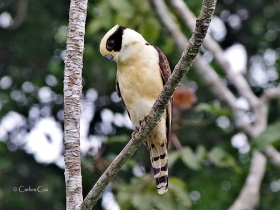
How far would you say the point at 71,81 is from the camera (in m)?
3.81

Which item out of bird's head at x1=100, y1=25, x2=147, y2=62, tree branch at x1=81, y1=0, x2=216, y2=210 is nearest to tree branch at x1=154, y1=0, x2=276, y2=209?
bird's head at x1=100, y1=25, x2=147, y2=62

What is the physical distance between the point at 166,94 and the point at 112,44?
1334mm

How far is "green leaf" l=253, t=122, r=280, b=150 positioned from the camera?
489 cm

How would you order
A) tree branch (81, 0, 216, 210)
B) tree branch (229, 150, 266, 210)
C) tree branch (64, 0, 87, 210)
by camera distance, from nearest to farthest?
tree branch (81, 0, 216, 210) < tree branch (64, 0, 87, 210) < tree branch (229, 150, 266, 210)

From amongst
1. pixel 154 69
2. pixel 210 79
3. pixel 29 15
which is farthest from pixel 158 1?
pixel 29 15

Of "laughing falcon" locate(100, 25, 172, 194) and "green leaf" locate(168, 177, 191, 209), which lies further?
"green leaf" locate(168, 177, 191, 209)

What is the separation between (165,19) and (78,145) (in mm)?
3243

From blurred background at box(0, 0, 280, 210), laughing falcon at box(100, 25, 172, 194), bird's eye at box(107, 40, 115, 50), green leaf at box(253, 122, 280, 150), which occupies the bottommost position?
blurred background at box(0, 0, 280, 210)

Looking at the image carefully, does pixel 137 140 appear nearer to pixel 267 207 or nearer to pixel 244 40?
pixel 267 207

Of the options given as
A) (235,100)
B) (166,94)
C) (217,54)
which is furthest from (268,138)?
(217,54)

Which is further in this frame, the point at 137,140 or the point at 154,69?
the point at 154,69

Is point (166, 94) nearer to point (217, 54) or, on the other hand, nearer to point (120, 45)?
point (120, 45)

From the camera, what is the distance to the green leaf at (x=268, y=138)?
4.89 meters

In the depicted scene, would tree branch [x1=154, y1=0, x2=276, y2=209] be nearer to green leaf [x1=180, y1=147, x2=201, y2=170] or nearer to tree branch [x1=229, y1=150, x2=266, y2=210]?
tree branch [x1=229, y1=150, x2=266, y2=210]
